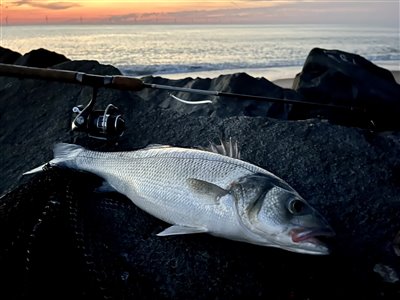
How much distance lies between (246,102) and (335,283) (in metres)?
4.46

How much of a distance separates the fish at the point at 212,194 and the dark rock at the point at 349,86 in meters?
4.28

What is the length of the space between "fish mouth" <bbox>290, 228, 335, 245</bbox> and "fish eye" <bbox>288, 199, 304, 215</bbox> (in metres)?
0.10

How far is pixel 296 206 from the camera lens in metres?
2.65

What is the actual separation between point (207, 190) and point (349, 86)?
19.1ft

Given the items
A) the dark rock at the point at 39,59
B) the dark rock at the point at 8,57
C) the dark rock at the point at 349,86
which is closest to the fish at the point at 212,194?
the dark rock at the point at 349,86

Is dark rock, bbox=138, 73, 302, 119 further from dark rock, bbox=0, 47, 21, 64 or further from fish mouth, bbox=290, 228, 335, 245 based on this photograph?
dark rock, bbox=0, 47, 21, 64

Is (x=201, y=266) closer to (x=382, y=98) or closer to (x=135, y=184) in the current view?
(x=135, y=184)

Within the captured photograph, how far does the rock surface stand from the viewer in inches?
114

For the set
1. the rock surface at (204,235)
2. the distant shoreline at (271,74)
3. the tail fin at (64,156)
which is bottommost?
the distant shoreline at (271,74)

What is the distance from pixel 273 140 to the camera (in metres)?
4.04

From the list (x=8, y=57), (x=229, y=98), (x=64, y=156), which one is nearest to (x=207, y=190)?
(x=64, y=156)

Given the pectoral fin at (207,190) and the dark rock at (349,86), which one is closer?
the pectoral fin at (207,190)

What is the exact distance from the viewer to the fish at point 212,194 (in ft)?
8.65

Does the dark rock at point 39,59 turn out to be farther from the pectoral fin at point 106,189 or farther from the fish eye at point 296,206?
the fish eye at point 296,206
